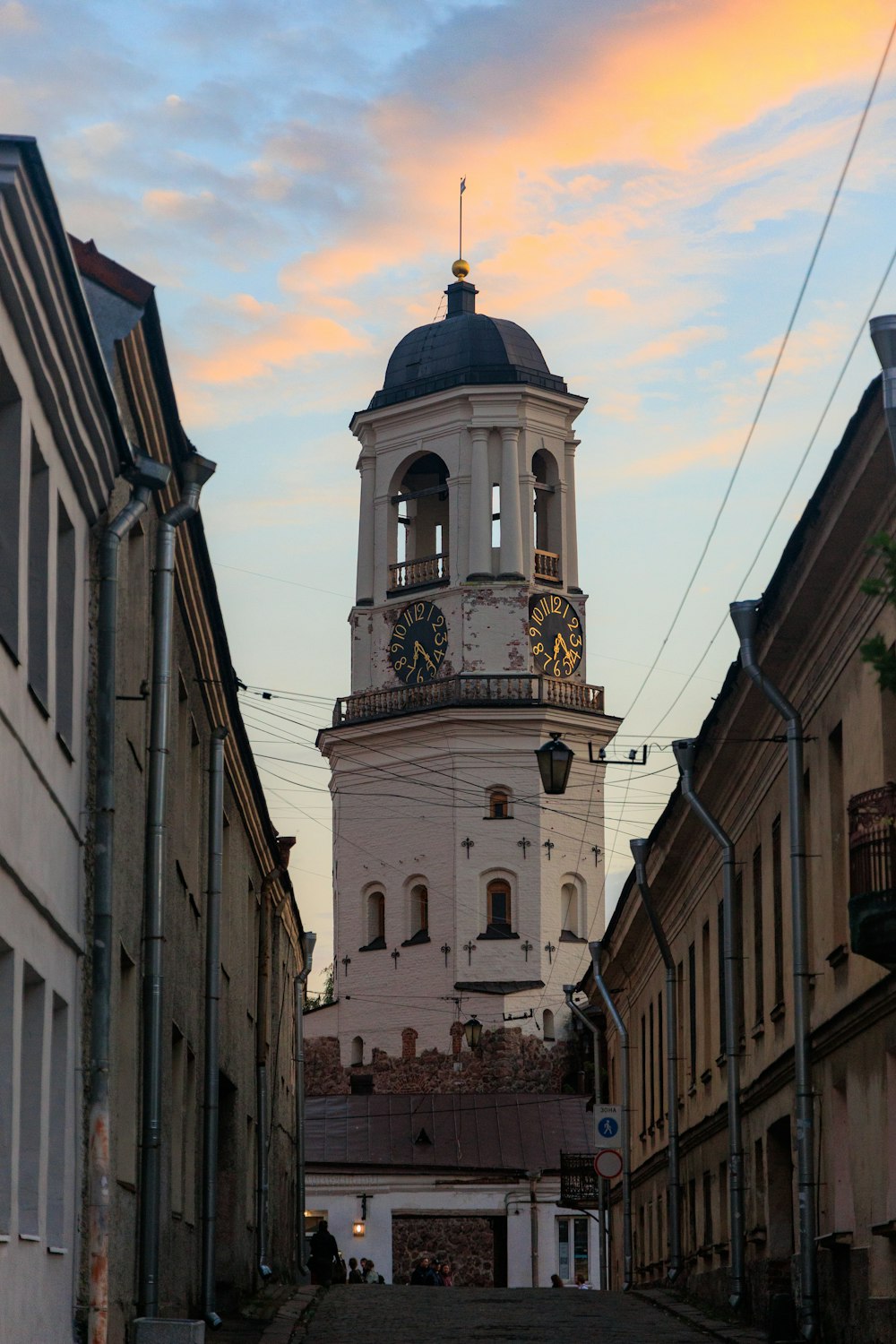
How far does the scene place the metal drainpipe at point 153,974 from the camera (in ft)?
52.5

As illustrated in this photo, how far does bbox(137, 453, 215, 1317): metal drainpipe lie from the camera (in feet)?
52.5

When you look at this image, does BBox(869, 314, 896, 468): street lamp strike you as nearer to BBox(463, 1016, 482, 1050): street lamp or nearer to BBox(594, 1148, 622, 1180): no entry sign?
BBox(594, 1148, 622, 1180): no entry sign

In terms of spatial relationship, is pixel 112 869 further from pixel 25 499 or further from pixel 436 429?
pixel 436 429

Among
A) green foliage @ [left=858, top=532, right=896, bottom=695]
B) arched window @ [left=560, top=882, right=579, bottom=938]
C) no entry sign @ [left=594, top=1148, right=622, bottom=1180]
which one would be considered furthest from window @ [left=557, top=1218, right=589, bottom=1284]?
green foliage @ [left=858, top=532, right=896, bottom=695]

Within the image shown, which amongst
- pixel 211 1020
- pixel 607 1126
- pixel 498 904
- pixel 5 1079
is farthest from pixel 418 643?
pixel 5 1079

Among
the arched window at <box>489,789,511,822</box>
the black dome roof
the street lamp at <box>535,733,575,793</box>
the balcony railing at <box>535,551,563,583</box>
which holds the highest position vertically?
the black dome roof

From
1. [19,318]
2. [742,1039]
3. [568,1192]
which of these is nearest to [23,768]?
[19,318]

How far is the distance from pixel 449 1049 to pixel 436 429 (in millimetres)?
16978

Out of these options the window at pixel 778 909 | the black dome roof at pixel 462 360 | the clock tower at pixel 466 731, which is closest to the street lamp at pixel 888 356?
the window at pixel 778 909

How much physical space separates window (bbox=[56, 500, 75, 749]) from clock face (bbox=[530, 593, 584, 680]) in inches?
2019

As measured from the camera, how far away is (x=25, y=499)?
1146 cm

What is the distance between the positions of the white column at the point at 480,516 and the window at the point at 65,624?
169 feet

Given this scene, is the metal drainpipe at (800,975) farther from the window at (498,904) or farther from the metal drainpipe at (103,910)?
the window at (498,904)

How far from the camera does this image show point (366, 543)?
222ft
